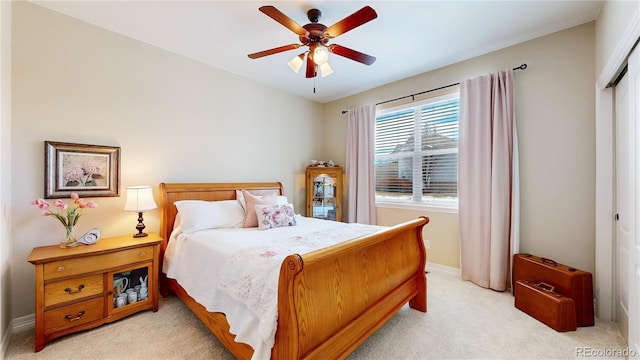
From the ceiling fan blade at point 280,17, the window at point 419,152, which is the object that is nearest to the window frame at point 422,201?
the window at point 419,152

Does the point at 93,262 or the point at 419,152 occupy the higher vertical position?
the point at 419,152

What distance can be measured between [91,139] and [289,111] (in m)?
2.58

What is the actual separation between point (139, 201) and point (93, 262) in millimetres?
600

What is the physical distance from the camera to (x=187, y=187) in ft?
9.48

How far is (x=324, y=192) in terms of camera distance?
428 cm

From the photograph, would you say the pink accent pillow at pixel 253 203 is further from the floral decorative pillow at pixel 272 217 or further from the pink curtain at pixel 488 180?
the pink curtain at pixel 488 180

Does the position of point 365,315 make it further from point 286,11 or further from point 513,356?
point 286,11

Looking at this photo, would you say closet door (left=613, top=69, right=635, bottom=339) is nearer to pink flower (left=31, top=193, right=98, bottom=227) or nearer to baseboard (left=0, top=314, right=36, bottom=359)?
pink flower (left=31, top=193, right=98, bottom=227)

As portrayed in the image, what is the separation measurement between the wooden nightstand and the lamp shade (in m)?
0.30

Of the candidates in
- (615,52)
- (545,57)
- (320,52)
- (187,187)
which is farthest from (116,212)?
(545,57)

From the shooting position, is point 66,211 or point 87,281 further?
point 66,211

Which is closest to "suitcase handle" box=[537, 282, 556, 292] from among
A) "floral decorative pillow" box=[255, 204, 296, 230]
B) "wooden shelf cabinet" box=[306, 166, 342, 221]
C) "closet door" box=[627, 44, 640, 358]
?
"closet door" box=[627, 44, 640, 358]

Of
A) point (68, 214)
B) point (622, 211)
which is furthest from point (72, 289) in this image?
point (622, 211)

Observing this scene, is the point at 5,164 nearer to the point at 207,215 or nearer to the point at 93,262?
the point at 93,262
